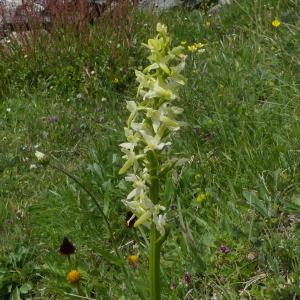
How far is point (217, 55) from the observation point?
439cm

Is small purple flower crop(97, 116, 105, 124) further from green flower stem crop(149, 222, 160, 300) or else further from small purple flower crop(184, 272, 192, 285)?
green flower stem crop(149, 222, 160, 300)

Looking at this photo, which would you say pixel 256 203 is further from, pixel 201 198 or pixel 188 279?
pixel 188 279

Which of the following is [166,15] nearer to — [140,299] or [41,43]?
[41,43]

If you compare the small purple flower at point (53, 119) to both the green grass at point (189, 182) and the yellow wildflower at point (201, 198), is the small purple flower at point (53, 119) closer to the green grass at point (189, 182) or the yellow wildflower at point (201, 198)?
the green grass at point (189, 182)

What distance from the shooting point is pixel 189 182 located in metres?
2.88

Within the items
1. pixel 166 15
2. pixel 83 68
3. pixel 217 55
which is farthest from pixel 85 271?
pixel 166 15

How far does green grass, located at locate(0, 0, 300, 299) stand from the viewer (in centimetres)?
229

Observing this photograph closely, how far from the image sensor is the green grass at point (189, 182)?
229 centimetres

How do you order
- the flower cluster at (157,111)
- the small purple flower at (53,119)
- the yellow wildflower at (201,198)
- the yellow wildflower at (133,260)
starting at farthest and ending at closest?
the small purple flower at (53,119), the yellow wildflower at (201,198), the yellow wildflower at (133,260), the flower cluster at (157,111)

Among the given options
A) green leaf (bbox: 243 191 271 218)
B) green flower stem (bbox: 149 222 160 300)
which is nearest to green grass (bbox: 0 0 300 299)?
green leaf (bbox: 243 191 271 218)

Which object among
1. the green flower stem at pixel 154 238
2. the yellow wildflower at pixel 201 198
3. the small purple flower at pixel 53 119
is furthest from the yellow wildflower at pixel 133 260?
the small purple flower at pixel 53 119

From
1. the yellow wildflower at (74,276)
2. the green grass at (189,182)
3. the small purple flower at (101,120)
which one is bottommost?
the small purple flower at (101,120)

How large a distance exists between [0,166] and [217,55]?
5.43 ft

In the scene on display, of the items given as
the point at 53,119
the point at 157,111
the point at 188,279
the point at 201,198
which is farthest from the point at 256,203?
the point at 53,119
